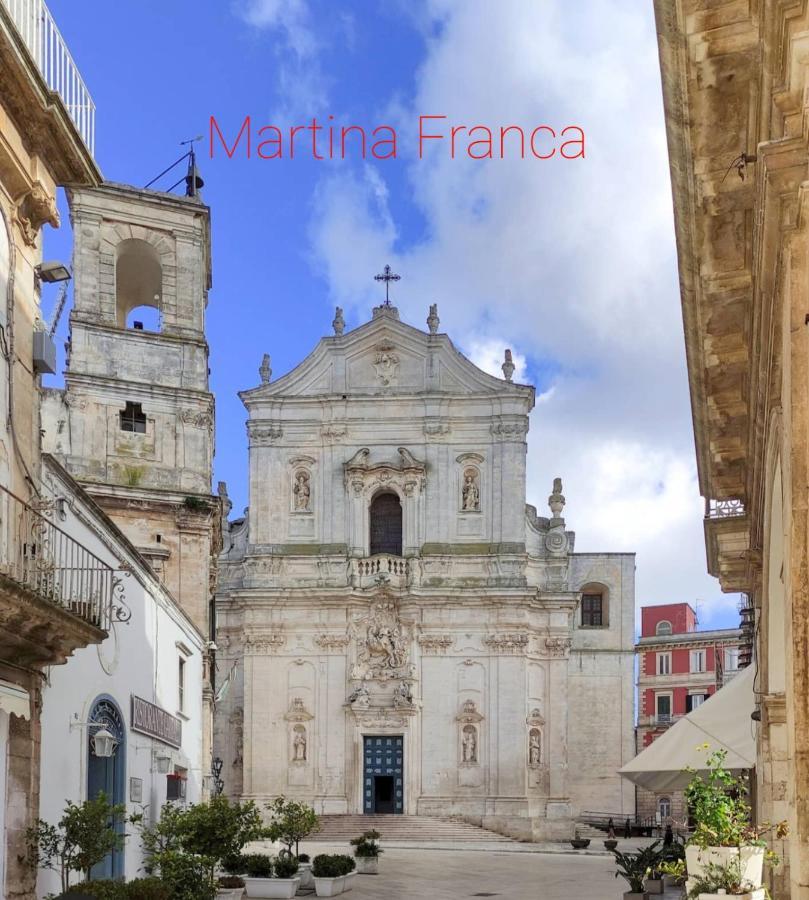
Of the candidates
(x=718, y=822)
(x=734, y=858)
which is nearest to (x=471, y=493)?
(x=718, y=822)

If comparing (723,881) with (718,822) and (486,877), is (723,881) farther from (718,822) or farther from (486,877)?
(486,877)

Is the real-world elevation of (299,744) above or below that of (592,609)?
below

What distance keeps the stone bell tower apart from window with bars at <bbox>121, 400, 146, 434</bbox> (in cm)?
2

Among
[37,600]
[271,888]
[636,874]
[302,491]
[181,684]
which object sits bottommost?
[271,888]

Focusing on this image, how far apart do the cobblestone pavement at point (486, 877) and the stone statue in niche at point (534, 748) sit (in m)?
7.21

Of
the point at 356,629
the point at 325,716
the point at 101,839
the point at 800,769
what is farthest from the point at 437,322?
the point at 800,769

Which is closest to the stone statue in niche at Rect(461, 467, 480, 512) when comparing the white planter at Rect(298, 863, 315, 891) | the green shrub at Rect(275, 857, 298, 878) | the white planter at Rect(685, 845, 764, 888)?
the white planter at Rect(298, 863, 315, 891)

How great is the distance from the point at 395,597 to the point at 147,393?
1787 cm

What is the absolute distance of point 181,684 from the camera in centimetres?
2261

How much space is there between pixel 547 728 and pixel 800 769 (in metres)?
38.6

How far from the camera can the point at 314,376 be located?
4656cm

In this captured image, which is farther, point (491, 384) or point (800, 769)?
point (491, 384)

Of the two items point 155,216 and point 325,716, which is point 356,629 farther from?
point 155,216

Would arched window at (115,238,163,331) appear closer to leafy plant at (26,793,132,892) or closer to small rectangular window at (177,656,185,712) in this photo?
small rectangular window at (177,656,185,712)
